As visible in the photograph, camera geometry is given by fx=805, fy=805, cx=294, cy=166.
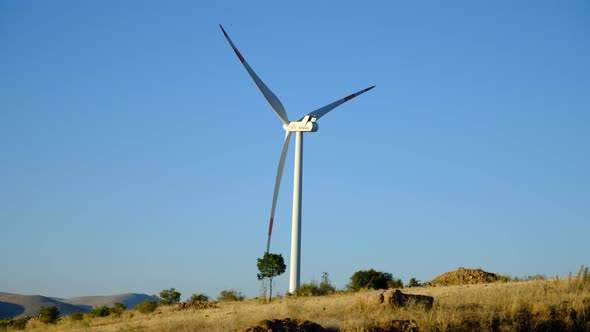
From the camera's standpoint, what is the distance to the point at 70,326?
155 ft

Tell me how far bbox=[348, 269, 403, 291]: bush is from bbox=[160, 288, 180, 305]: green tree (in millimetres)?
15432

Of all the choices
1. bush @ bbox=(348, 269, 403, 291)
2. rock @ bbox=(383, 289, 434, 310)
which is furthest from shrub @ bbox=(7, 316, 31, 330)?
rock @ bbox=(383, 289, 434, 310)

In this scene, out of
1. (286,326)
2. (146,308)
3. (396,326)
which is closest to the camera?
(286,326)

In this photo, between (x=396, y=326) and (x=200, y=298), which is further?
(x=200, y=298)

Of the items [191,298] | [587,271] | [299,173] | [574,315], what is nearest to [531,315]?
[574,315]

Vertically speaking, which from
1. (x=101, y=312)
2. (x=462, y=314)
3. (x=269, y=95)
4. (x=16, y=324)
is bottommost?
(x=16, y=324)

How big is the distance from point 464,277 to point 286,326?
3489 cm

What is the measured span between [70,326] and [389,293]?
21.6 m

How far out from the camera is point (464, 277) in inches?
2415

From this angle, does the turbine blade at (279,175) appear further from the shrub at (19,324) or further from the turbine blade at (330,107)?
the shrub at (19,324)

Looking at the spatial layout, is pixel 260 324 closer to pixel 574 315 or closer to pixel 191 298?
pixel 574 315

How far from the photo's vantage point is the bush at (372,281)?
205 ft

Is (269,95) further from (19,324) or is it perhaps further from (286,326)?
(286,326)

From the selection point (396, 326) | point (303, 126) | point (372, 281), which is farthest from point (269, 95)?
point (396, 326)
